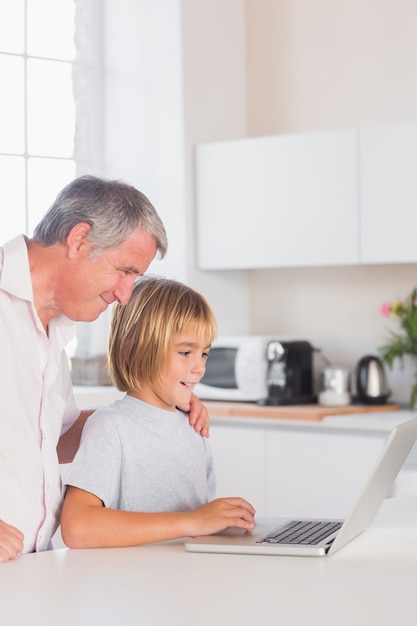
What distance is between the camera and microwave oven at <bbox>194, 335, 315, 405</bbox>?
4371mm

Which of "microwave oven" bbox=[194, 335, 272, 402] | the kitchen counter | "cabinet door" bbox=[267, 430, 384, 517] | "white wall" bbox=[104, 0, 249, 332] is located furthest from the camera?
"white wall" bbox=[104, 0, 249, 332]

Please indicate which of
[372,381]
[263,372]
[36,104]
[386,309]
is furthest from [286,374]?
[36,104]

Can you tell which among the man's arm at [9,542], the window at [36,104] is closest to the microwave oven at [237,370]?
the window at [36,104]

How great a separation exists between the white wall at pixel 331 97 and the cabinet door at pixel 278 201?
0.33m

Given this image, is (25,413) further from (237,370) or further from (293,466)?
(237,370)

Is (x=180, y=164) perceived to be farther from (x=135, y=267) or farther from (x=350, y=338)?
(x=135, y=267)

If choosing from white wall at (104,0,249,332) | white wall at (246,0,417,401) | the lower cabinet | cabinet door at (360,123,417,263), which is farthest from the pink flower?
white wall at (104,0,249,332)

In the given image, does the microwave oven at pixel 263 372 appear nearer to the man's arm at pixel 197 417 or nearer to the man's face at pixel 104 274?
the man's arm at pixel 197 417

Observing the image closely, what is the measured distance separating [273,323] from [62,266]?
10.1 feet

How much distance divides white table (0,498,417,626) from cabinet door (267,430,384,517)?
2081 mm

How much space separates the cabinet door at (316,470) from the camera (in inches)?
153

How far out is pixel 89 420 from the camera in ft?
6.38

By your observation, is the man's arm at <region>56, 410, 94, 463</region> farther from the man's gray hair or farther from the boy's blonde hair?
the man's gray hair

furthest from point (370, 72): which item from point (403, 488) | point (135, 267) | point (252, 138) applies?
point (135, 267)
